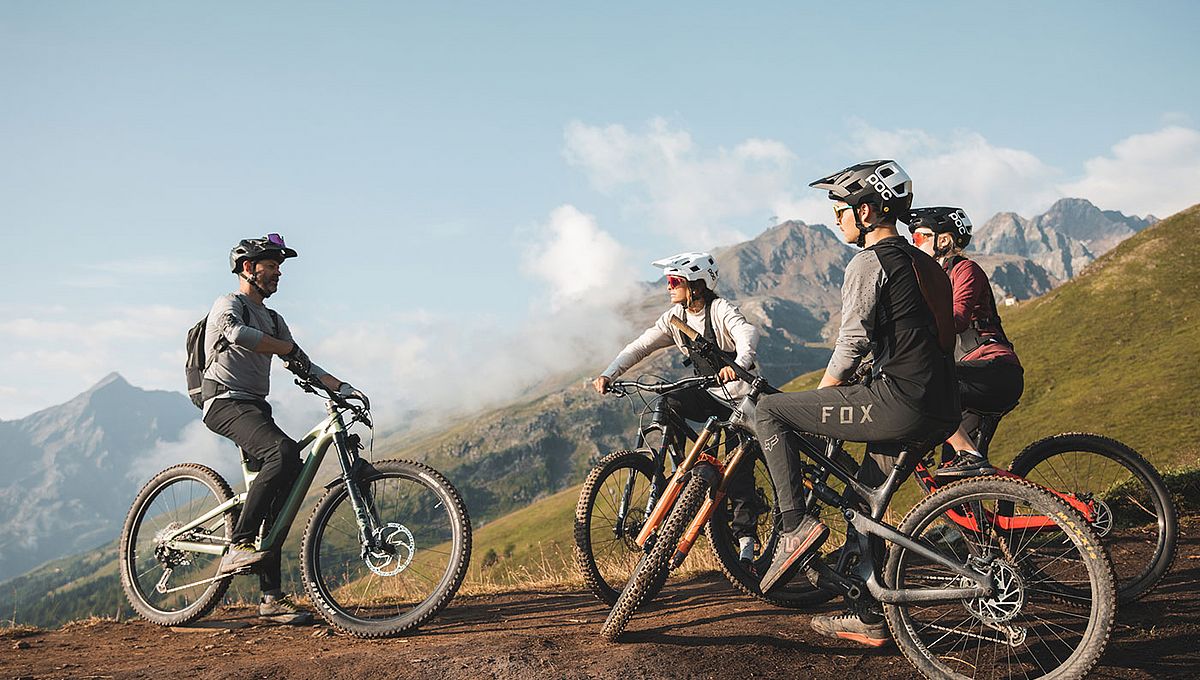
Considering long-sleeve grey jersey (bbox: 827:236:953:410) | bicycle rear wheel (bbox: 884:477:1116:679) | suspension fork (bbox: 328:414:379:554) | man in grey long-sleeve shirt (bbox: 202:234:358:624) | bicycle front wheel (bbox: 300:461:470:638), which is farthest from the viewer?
man in grey long-sleeve shirt (bbox: 202:234:358:624)

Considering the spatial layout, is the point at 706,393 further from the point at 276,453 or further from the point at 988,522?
the point at 276,453

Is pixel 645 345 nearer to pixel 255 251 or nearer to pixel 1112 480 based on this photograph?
pixel 255 251

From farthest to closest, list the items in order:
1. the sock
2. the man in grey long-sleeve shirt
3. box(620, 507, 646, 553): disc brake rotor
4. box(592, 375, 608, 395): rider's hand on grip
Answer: box(592, 375, 608, 395): rider's hand on grip, the man in grey long-sleeve shirt, box(620, 507, 646, 553): disc brake rotor, the sock

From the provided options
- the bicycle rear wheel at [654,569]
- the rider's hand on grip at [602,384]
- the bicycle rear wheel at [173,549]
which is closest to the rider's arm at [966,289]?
the bicycle rear wheel at [654,569]

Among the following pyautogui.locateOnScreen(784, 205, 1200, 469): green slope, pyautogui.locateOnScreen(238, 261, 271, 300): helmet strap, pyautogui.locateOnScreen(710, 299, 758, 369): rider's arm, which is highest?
pyautogui.locateOnScreen(238, 261, 271, 300): helmet strap

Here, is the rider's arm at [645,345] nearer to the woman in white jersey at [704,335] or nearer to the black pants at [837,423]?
the woman in white jersey at [704,335]

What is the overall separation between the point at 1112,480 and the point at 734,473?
4.50 m

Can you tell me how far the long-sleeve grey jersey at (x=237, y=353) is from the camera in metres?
8.27

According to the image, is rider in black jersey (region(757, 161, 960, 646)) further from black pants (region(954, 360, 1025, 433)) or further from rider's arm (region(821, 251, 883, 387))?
black pants (region(954, 360, 1025, 433))

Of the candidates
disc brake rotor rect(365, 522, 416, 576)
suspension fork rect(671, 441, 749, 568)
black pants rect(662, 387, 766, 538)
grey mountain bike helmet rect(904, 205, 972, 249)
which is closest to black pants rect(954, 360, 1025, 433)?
grey mountain bike helmet rect(904, 205, 972, 249)

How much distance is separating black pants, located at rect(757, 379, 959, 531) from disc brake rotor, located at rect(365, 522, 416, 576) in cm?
355

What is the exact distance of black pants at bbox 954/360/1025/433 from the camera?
7.48 meters

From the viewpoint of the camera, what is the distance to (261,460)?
8.33 meters

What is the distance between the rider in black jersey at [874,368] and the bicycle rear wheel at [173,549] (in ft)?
19.9
